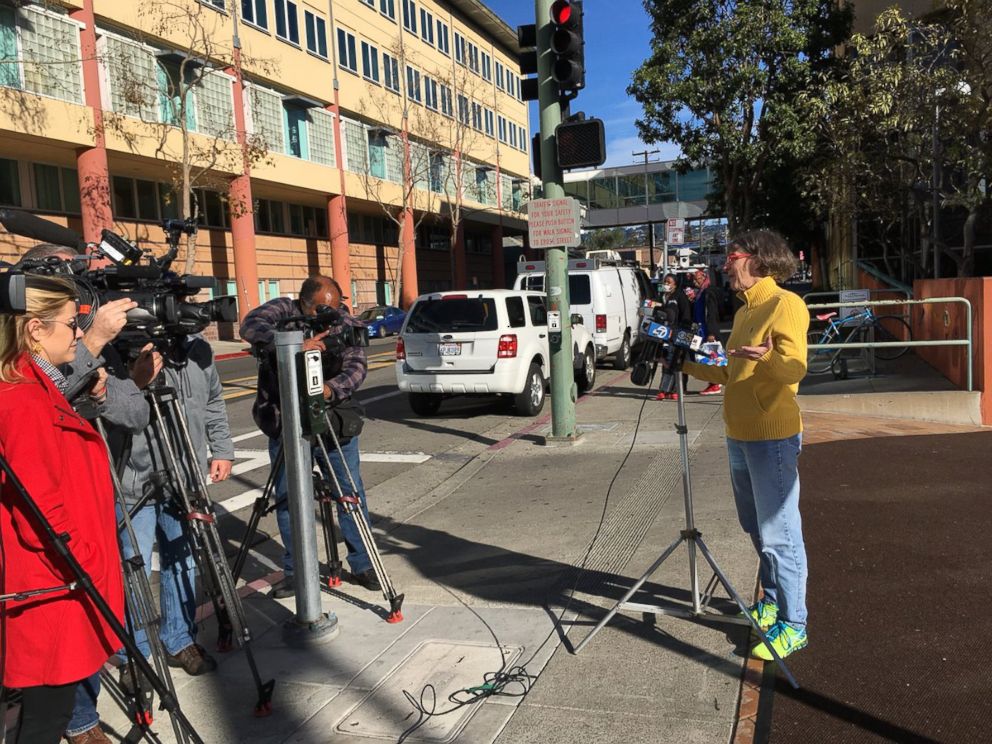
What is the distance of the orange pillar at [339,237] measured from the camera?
122ft

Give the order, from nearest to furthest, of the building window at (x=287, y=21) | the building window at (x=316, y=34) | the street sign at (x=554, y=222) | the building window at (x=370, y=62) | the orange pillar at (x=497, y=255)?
1. the street sign at (x=554, y=222)
2. the building window at (x=287, y=21)
3. the building window at (x=316, y=34)
4. the building window at (x=370, y=62)
5. the orange pillar at (x=497, y=255)

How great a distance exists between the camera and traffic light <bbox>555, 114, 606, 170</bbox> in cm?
837

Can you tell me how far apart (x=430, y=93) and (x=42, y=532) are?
46819 mm

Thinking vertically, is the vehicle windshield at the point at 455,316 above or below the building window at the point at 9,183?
below

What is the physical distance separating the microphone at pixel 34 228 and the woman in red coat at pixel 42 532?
0.52m

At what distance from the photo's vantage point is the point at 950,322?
10359mm

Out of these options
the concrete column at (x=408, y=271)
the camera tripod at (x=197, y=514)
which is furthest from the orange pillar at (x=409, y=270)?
the camera tripod at (x=197, y=514)

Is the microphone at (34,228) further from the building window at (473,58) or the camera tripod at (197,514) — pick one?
the building window at (473,58)

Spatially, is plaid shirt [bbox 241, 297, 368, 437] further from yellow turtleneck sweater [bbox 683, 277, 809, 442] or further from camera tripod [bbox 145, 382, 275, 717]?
yellow turtleneck sweater [bbox 683, 277, 809, 442]

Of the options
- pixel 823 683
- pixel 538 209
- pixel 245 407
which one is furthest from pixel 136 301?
pixel 245 407

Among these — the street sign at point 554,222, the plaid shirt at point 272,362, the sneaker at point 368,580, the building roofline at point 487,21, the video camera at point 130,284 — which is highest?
the building roofline at point 487,21

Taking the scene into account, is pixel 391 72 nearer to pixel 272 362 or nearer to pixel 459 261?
pixel 459 261

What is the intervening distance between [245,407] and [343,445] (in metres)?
8.30

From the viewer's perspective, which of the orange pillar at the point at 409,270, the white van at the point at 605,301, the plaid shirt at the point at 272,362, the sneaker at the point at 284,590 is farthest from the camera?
the orange pillar at the point at 409,270
